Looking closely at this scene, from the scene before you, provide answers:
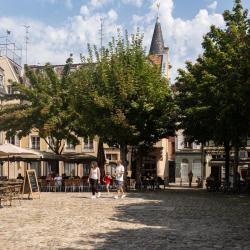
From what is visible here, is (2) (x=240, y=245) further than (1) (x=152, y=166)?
No

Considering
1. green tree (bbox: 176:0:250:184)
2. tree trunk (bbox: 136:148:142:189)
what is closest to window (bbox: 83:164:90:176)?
tree trunk (bbox: 136:148:142:189)

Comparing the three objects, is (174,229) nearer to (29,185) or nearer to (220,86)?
(29,185)

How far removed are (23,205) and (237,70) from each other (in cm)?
1128

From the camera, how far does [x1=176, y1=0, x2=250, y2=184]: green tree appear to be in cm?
2200

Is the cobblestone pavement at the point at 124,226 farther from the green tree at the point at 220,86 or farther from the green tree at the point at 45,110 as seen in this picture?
the green tree at the point at 45,110

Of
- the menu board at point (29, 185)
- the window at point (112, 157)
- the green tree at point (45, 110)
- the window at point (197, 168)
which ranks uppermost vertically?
the green tree at point (45, 110)

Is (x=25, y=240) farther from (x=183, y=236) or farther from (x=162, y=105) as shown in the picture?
(x=162, y=105)

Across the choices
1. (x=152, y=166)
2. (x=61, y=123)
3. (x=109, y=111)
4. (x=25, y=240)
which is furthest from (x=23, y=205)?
(x=152, y=166)

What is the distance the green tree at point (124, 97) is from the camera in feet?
85.9

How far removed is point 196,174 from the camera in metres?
55.5

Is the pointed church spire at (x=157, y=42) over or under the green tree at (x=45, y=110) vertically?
over

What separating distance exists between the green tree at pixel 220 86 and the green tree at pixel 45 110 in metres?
7.99

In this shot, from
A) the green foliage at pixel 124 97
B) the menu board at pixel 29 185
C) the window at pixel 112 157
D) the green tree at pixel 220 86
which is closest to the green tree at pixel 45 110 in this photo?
the green foliage at pixel 124 97

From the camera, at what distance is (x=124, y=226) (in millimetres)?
12008
